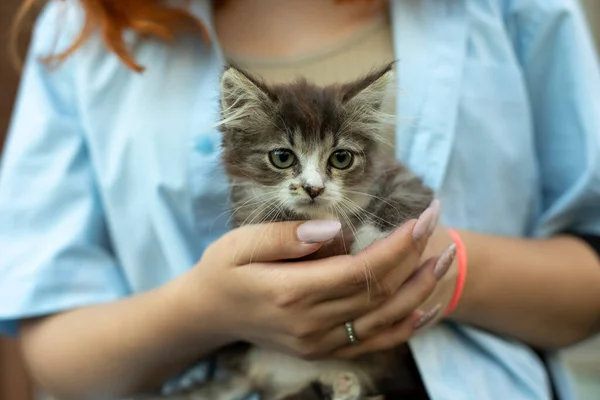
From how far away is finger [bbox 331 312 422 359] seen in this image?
0.74m

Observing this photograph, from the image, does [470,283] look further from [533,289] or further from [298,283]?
[298,283]

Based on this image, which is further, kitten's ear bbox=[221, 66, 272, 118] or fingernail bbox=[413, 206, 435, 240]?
fingernail bbox=[413, 206, 435, 240]

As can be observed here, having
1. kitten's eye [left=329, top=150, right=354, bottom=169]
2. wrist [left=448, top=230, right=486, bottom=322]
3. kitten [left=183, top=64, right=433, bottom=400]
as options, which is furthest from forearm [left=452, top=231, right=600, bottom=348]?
kitten's eye [left=329, top=150, right=354, bottom=169]

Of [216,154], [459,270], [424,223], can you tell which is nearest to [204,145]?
[216,154]

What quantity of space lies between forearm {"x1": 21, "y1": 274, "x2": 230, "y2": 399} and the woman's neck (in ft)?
1.27

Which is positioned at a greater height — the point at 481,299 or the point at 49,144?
the point at 49,144

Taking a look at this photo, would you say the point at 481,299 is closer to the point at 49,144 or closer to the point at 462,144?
the point at 462,144

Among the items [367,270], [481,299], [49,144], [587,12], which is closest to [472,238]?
[481,299]

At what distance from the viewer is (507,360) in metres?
0.84

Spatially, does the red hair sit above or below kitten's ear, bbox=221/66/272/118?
above

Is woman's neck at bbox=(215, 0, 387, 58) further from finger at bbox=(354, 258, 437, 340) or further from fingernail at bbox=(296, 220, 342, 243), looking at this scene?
finger at bbox=(354, 258, 437, 340)

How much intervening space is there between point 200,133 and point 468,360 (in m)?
0.47

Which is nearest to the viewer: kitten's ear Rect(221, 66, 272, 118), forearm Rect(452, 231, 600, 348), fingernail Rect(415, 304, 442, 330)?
kitten's ear Rect(221, 66, 272, 118)

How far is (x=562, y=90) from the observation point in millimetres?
→ 947
